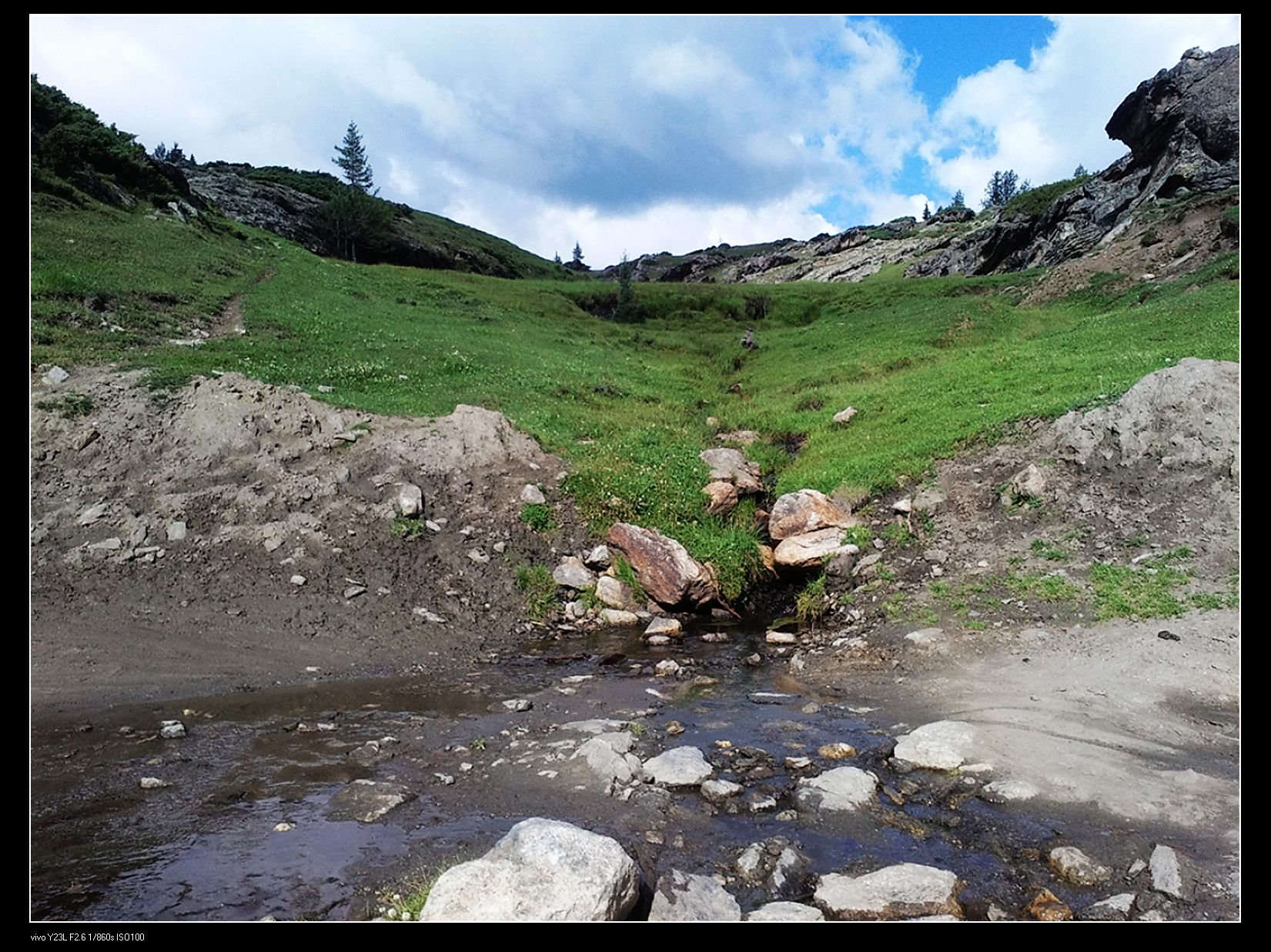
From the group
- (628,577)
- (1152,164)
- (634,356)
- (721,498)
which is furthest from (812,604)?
(1152,164)

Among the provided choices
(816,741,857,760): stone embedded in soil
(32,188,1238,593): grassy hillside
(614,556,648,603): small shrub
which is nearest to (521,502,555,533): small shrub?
(32,188,1238,593): grassy hillside

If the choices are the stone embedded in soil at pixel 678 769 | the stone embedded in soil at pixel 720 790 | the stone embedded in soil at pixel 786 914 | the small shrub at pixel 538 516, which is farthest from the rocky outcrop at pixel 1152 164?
the stone embedded in soil at pixel 786 914

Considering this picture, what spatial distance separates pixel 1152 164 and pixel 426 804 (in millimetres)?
71386

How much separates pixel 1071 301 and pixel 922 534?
3216 cm

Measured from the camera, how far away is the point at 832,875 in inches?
231

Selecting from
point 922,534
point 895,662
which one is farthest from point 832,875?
point 922,534

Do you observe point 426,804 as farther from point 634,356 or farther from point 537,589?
point 634,356

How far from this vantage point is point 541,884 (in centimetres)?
500

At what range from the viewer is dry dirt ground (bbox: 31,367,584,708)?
36.2ft

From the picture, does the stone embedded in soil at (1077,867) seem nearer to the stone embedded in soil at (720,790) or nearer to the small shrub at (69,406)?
the stone embedded in soil at (720,790)

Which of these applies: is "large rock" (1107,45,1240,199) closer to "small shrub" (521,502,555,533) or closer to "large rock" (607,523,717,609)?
"large rock" (607,523,717,609)

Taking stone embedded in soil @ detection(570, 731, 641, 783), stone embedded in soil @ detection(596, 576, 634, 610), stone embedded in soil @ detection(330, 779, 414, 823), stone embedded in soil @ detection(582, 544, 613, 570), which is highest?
stone embedded in soil @ detection(582, 544, 613, 570)

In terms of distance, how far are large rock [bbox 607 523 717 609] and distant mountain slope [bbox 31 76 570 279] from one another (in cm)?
2185
